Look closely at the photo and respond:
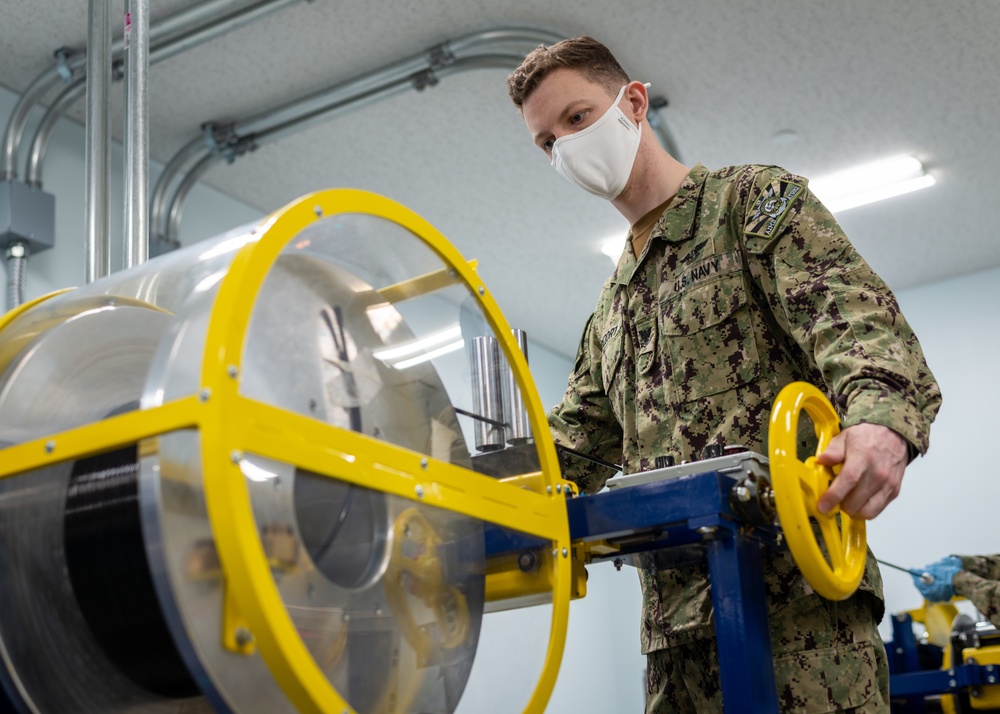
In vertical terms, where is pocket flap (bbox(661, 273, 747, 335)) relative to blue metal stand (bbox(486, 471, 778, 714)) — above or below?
above

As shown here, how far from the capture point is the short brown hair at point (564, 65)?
1847mm

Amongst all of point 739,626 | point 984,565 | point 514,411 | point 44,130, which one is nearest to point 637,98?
point 514,411

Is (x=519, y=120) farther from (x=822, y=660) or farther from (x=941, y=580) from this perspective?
(x=822, y=660)

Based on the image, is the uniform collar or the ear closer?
the uniform collar

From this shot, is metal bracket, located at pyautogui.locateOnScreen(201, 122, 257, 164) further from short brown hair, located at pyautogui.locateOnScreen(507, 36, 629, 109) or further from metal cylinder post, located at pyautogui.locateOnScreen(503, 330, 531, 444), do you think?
metal cylinder post, located at pyautogui.locateOnScreen(503, 330, 531, 444)

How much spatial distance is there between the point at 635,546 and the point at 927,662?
4.19m

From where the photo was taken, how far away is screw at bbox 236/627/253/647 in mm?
873

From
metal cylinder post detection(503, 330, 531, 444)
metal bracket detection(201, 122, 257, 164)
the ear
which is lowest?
metal cylinder post detection(503, 330, 531, 444)

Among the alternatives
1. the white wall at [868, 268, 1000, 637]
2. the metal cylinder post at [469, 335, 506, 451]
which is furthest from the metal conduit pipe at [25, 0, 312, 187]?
the white wall at [868, 268, 1000, 637]

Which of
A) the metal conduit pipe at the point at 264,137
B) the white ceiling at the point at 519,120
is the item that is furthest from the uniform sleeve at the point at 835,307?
the metal conduit pipe at the point at 264,137

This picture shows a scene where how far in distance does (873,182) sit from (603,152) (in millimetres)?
3585

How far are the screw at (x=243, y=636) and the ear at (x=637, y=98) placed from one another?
1.31 metres

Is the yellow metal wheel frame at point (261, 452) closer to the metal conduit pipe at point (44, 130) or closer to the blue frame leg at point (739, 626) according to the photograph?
the blue frame leg at point (739, 626)

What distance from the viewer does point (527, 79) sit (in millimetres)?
1857
